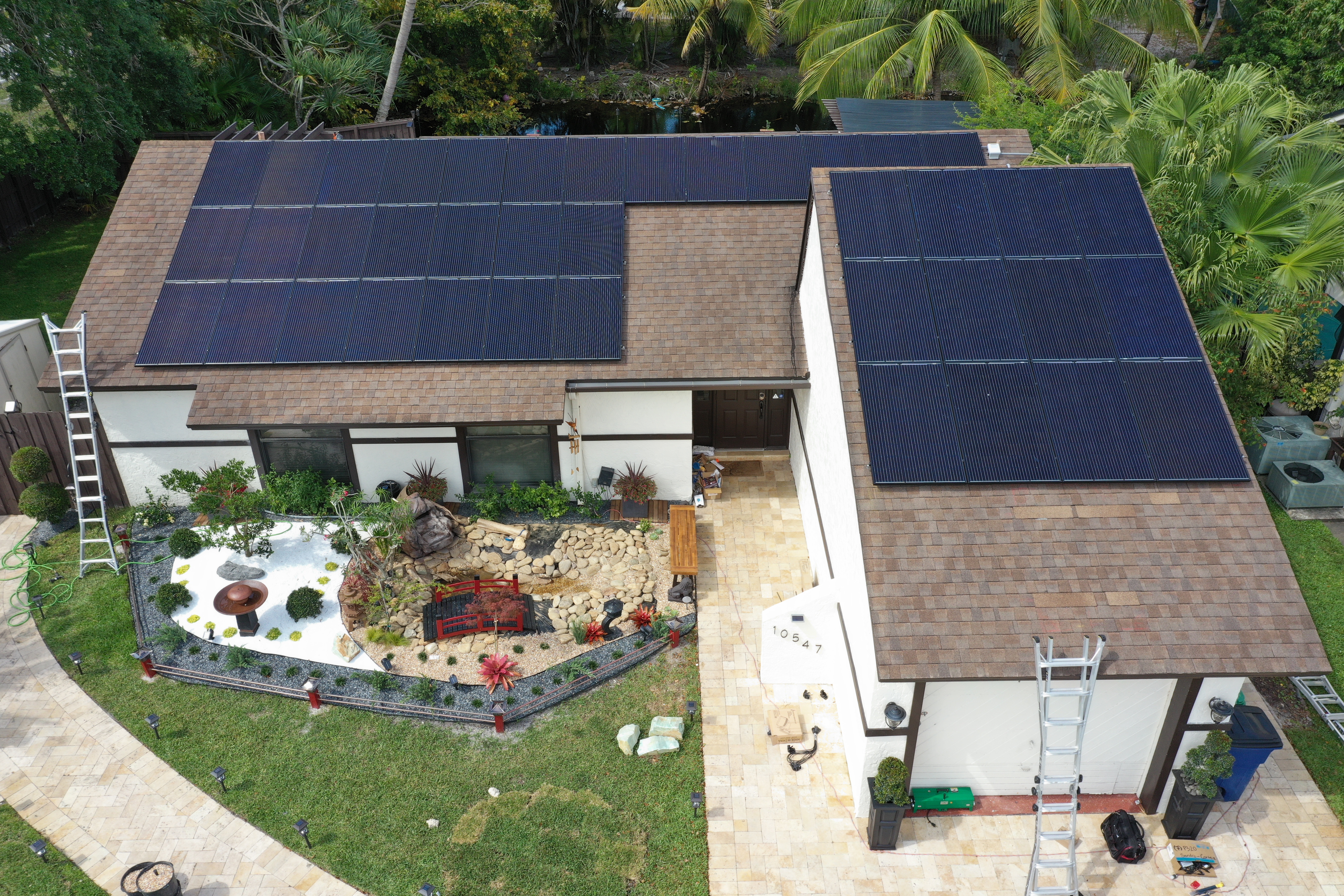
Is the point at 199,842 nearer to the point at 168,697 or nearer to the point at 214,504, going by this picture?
the point at 168,697

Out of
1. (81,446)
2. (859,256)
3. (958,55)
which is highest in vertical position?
(859,256)

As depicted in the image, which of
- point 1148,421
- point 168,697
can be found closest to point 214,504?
point 168,697

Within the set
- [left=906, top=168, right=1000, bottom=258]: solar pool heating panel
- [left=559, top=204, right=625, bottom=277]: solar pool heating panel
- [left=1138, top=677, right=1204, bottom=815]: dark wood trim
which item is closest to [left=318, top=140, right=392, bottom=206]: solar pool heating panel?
[left=559, top=204, right=625, bottom=277]: solar pool heating panel

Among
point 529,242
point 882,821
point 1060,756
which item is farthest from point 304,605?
point 1060,756

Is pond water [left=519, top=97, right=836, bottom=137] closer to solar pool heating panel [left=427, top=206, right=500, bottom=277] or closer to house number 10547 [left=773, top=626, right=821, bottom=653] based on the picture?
solar pool heating panel [left=427, top=206, right=500, bottom=277]

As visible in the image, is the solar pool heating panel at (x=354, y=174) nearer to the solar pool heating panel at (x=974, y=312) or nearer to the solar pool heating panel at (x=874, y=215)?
the solar pool heating panel at (x=874, y=215)
